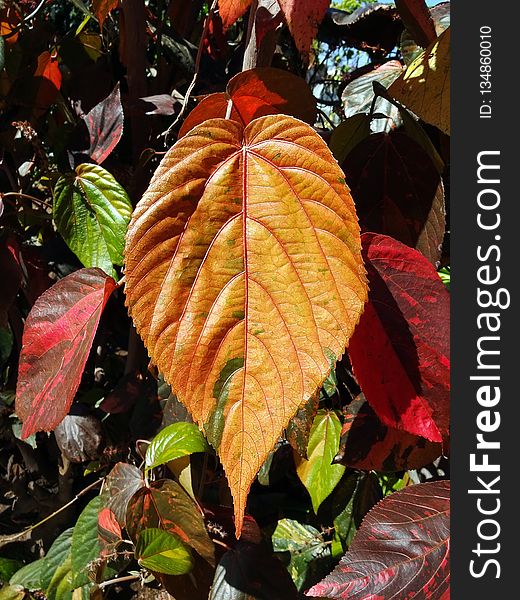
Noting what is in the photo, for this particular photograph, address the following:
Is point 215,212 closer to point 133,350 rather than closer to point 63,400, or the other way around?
point 63,400

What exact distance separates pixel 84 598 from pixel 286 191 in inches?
28.4

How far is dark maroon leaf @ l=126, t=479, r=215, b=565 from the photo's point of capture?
0.59 m

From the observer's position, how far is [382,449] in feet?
1.77

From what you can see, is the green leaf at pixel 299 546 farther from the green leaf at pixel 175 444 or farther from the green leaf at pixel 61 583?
the green leaf at pixel 175 444

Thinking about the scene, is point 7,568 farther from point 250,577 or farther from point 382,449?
point 382,449

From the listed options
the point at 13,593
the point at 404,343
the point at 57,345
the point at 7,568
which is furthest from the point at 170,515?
the point at 7,568

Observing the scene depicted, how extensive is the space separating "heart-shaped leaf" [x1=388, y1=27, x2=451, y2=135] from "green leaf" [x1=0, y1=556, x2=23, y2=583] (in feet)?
3.56

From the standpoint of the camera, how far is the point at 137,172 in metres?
0.75

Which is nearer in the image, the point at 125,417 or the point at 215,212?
the point at 215,212

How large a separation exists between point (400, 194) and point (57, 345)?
319 millimetres

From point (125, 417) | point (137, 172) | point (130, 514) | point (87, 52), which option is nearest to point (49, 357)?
point (130, 514)

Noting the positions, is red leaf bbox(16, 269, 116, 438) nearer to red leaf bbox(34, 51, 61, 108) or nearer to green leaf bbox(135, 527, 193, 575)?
green leaf bbox(135, 527, 193, 575)

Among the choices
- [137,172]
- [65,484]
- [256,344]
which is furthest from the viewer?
[65,484]

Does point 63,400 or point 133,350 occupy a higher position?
point 133,350
